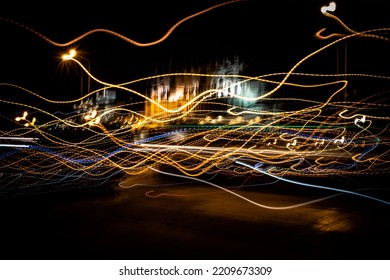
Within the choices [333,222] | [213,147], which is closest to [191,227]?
[333,222]

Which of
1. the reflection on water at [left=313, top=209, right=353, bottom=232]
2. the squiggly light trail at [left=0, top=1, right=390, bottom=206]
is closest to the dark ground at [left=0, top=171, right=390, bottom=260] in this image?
the reflection on water at [left=313, top=209, right=353, bottom=232]

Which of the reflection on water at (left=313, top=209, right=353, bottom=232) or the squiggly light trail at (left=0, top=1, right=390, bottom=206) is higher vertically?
the squiggly light trail at (left=0, top=1, right=390, bottom=206)

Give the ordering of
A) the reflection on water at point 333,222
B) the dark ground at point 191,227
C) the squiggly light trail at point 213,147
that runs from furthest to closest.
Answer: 1. the squiggly light trail at point 213,147
2. the reflection on water at point 333,222
3. the dark ground at point 191,227

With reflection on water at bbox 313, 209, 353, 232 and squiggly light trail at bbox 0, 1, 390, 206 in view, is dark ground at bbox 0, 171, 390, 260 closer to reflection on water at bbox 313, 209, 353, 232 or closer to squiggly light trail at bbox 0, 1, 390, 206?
reflection on water at bbox 313, 209, 353, 232

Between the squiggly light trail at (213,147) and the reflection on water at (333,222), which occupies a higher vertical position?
the squiggly light trail at (213,147)

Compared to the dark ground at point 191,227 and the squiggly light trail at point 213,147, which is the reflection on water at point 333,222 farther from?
the squiggly light trail at point 213,147

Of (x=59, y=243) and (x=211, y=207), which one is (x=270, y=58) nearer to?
(x=211, y=207)

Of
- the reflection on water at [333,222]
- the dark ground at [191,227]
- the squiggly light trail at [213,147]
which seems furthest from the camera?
the squiggly light trail at [213,147]

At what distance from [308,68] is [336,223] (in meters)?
15.4

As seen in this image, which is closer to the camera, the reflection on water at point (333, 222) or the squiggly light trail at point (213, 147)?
the reflection on water at point (333, 222)

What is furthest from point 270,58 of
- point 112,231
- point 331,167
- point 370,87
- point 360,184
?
point 112,231

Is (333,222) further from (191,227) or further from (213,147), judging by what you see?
(213,147)

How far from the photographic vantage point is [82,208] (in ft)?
23.1

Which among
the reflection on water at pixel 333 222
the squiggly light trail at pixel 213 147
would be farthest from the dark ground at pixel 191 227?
the squiggly light trail at pixel 213 147
